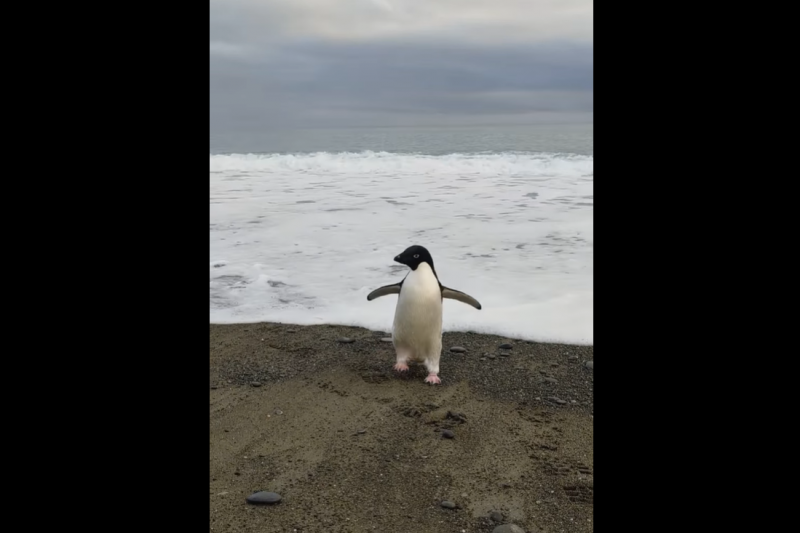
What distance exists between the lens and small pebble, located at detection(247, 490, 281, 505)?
110 inches

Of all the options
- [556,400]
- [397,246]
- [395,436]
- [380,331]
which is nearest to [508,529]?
[395,436]

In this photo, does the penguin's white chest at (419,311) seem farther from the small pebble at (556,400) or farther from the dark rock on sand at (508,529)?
the dark rock on sand at (508,529)

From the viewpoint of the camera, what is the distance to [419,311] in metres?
4.50

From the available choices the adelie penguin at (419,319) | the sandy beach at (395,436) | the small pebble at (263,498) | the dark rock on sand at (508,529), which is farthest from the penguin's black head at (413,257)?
the dark rock on sand at (508,529)

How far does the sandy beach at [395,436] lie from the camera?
2.73 metres

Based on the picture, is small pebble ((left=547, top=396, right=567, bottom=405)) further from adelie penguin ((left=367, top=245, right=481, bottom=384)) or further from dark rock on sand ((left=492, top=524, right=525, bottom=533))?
dark rock on sand ((left=492, top=524, right=525, bottom=533))

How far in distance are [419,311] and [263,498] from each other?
6.48 feet

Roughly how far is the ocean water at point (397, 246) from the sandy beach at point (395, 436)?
0.76 m

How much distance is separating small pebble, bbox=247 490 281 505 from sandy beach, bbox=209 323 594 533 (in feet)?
0.10
